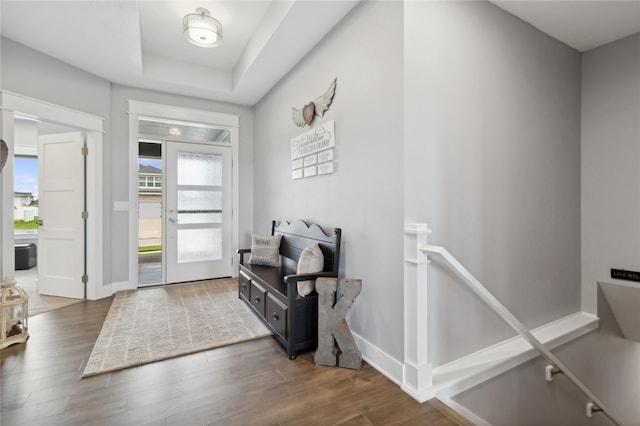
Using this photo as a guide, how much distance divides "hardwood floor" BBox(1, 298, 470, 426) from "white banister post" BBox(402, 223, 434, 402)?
107 millimetres

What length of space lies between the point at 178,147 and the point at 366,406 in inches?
163

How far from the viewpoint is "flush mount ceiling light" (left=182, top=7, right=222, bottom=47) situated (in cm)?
284

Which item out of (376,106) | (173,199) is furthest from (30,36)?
(376,106)

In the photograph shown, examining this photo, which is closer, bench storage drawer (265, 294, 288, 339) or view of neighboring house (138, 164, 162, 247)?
bench storage drawer (265, 294, 288, 339)

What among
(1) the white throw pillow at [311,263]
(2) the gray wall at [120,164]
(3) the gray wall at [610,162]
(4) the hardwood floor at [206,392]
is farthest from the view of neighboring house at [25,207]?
(3) the gray wall at [610,162]

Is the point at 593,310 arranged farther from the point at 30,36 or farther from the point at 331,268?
the point at 30,36

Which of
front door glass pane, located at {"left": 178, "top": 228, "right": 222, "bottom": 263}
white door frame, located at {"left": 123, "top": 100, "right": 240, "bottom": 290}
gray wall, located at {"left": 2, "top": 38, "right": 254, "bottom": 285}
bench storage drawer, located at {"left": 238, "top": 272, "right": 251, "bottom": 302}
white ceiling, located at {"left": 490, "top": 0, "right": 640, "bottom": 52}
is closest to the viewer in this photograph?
white ceiling, located at {"left": 490, "top": 0, "right": 640, "bottom": 52}

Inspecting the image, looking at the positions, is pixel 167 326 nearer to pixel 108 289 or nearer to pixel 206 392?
pixel 206 392

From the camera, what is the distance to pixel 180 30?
332cm

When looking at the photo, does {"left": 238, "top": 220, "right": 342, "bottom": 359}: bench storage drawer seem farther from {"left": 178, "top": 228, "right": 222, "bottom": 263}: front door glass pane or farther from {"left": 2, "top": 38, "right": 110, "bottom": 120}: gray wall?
{"left": 2, "top": 38, "right": 110, "bottom": 120}: gray wall

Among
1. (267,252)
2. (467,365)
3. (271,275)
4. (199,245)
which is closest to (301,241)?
(271,275)

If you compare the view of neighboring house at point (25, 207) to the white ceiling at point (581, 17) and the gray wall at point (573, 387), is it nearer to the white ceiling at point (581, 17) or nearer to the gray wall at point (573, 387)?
the gray wall at point (573, 387)

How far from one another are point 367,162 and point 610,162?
266 cm

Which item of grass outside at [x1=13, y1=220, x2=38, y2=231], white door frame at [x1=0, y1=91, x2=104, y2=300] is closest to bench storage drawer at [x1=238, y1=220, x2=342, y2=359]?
white door frame at [x1=0, y1=91, x2=104, y2=300]
